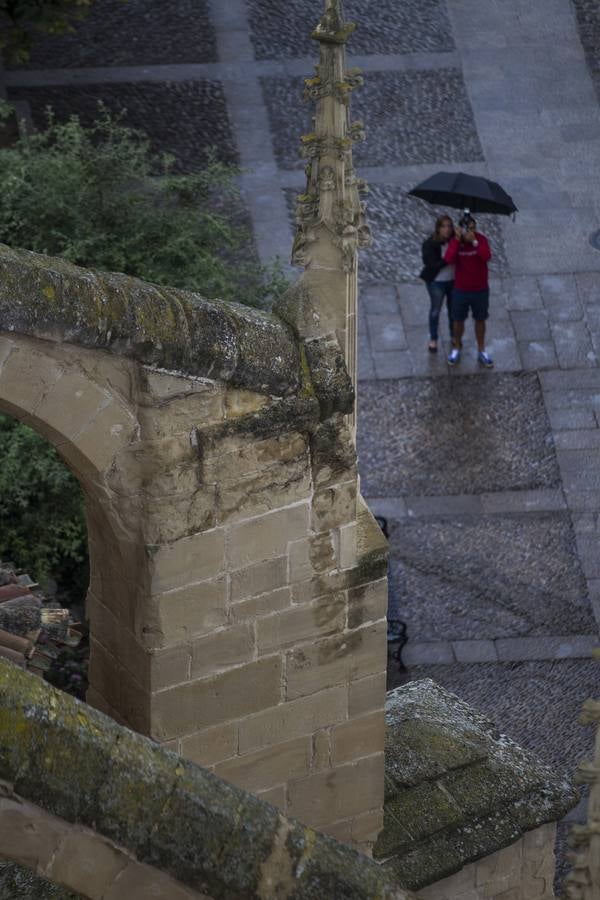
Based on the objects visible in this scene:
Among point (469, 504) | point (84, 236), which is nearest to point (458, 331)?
point (469, 504)

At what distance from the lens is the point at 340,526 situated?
7645 millimetres

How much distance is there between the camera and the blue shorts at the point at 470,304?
16.7 metres

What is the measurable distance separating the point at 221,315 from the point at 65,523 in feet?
22.6

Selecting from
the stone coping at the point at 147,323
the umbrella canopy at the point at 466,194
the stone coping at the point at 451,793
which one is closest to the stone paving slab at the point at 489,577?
the umbrella canopy at the point at 466,194

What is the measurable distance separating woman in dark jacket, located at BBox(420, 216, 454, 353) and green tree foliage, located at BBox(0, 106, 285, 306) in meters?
1.89

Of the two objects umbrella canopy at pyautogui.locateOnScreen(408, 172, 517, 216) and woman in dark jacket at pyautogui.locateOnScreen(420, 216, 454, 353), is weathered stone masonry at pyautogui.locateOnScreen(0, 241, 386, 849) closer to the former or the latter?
woman in dark jacket at pyautogui.locateOnScreen(420, 216, 454, 353)

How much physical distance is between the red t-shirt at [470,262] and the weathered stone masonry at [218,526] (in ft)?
29.3

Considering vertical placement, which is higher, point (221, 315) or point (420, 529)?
point (221, 315)

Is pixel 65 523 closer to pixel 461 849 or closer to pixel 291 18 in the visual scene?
pixel 461 849

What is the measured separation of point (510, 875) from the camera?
30.1 ft

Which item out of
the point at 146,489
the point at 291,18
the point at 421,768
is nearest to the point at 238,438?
the point at 146,489

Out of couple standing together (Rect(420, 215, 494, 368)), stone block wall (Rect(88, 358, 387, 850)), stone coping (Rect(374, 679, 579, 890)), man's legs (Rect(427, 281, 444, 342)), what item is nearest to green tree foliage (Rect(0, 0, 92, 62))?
couple standing together (Rect(420, 215, 494, 368))

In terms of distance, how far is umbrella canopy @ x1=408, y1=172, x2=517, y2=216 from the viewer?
1688cm

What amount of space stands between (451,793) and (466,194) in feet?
29.4
